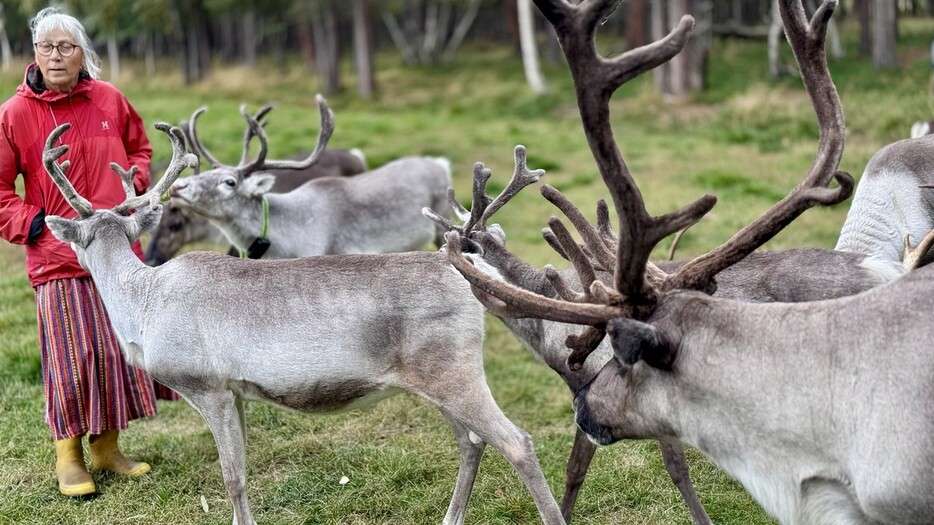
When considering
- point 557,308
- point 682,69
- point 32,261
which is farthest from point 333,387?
point 682,69

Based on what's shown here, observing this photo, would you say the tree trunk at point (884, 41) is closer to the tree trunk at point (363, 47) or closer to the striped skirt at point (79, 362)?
the tree trunk at point (363, 47)

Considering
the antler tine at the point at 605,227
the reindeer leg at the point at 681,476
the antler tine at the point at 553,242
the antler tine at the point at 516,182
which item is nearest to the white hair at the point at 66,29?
the antler tine at the point at 516,182

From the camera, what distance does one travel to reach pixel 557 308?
313 centimetres

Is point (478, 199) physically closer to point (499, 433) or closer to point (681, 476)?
point (499, 433)

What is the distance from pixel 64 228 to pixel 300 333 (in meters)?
Answer: 1.29

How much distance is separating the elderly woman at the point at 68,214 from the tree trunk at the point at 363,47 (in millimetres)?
19218

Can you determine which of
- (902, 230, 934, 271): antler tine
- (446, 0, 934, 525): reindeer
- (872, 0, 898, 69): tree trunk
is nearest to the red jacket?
(446, 0, 934, 525): reindeer

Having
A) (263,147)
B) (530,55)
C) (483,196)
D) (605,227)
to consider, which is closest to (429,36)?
(530,55)

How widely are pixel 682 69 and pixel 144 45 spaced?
3071 cm

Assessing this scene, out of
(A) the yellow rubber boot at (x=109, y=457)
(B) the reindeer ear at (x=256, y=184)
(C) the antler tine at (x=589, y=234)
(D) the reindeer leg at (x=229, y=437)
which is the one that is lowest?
(A) the yellow rubber boot at (x=109, y=457)

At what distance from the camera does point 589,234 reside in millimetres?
3684

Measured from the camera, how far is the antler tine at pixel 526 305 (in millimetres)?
3084

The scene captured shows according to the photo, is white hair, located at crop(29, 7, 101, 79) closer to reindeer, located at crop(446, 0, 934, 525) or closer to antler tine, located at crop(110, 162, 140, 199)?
antler tine, located at crop(110, 162, 140, 199)

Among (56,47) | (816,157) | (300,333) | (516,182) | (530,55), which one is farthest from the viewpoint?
(530,55)
